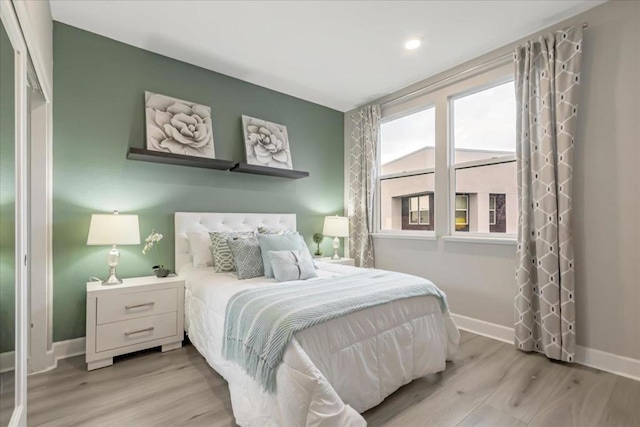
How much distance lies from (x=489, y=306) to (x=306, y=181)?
255 centimetres

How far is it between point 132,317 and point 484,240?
318cm

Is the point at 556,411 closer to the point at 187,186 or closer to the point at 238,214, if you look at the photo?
the point at 238,214

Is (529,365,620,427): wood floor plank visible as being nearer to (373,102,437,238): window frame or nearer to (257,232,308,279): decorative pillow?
(373,102,437,238): window frame

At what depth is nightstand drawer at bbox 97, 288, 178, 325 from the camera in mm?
2268

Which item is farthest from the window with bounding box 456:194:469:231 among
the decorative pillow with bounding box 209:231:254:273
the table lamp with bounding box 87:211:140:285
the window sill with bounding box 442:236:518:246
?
the table lamp with bounding box 87:211:140:285

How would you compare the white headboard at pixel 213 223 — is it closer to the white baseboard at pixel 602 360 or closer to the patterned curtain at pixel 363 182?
the patterned curtain at pixel 363 182

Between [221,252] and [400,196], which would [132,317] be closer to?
[221,252]

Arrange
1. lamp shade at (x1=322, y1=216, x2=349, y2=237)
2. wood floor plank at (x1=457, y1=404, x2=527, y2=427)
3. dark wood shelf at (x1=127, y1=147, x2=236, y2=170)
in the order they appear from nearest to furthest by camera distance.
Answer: wood floor plank at (x1=457, y1=404, x2=527, y2=427) < dark wood shelf at (x1=127, y1=147, x2=236, y2=170) < lamp shade at (x1=322, y1=216, x2=349, y2=237)

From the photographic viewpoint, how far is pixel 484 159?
9.99 feet

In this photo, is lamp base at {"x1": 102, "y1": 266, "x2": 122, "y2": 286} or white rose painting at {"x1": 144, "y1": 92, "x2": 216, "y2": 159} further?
white rose painting at {"x1": 144, "y1": 92, "x2": 216, "y2": 159}

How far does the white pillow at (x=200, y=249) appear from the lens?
2.85 meters

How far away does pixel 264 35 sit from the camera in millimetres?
2682

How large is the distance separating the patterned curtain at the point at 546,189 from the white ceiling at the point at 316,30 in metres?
0.35

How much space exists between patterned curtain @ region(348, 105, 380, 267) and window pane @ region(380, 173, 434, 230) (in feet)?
0.58
